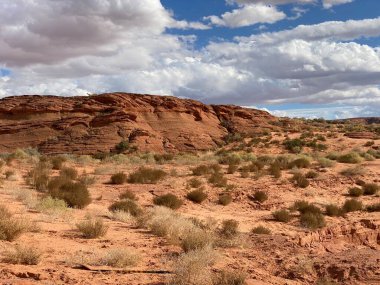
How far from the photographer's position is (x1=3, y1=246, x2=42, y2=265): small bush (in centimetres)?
715

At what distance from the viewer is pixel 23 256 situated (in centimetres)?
722

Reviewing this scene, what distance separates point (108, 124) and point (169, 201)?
2508cm

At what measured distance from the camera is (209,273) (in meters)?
6.93

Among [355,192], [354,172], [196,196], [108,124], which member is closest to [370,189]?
[355,192]

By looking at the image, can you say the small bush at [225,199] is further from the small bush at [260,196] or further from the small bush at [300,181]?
the small bush at [300,181]

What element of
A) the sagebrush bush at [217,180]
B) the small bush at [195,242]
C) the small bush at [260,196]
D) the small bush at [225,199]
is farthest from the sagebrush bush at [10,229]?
the sagebrush bush at [217,180]

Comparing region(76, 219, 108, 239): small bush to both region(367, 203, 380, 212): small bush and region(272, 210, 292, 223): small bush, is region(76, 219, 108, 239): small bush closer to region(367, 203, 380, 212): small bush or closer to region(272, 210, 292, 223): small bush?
region(272, 210, 292, 223): small bush

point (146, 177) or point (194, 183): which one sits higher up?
point (146, 177)

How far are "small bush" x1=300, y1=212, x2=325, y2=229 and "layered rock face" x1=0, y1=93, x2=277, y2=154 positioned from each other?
23388mm

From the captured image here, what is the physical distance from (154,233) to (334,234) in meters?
4.98

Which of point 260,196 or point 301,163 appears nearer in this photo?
point 260,196

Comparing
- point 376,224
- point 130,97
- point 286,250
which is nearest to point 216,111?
point 130,97

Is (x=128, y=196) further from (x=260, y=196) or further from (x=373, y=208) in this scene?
(x=373, y=208)

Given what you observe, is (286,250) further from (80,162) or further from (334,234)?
(80,162)
